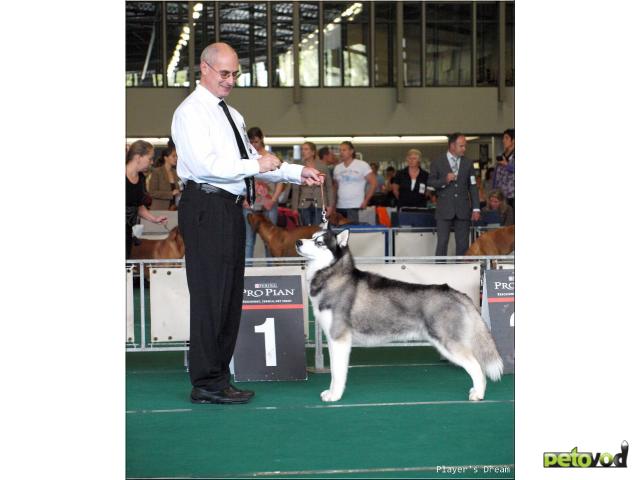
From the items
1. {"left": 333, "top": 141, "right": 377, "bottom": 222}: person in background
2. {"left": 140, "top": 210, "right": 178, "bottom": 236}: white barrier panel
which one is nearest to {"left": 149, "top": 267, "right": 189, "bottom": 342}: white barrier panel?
{"left": 333, "top": 141, "right": 377, "bottom": 222}: person in background

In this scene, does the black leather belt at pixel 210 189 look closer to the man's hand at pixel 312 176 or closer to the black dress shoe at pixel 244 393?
the man's hand at pixel 312 176

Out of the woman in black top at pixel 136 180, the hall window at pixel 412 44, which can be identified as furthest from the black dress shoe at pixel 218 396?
the hall window at pixel 412 44

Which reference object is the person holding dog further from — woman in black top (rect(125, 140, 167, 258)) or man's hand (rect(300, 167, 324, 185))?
woman in black top (rect(125, 140, 167, 258))

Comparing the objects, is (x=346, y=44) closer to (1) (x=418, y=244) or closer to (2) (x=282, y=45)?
(2) (x=282, y=45)

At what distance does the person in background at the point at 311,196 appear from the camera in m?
11.7

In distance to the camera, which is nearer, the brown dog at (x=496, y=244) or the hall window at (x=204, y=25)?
the brown dog at (x=496, y=244)

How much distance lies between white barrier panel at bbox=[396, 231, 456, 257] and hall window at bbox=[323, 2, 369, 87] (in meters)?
14.2

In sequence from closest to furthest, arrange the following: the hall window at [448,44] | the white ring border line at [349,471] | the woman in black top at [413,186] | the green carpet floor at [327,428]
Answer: the white ring border line at [349,471] < the green carpet floor at [327,428] < the woman in black top at [413,186] < the hall window at [448,44]

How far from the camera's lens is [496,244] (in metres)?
10.1

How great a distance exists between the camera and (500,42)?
83.5 feet

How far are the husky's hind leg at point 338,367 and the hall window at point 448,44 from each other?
2036 cm

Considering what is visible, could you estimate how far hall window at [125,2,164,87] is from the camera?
24.8 m
